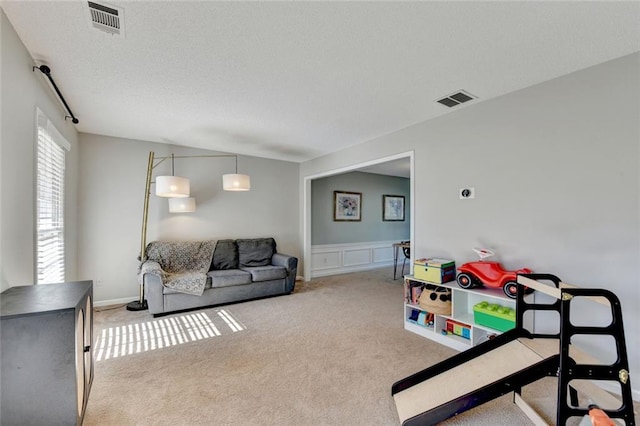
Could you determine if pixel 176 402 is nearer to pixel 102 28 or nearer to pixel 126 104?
pixel 102 28

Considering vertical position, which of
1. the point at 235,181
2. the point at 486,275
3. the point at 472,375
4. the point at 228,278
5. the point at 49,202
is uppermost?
the point at 235,181

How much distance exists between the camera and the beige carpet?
1.84 metres

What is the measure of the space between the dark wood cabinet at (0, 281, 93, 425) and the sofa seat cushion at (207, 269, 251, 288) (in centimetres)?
264

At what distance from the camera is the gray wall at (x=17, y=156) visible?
1.64m

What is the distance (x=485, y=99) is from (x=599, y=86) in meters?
0.84

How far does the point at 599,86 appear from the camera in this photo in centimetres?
218

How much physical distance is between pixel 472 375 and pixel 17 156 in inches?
129

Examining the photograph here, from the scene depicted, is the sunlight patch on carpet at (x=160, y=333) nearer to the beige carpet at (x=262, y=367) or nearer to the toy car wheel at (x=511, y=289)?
the beige carpet at (x=262, y=367)

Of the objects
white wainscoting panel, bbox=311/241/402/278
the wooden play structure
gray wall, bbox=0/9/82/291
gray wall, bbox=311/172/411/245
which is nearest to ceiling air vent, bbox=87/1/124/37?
gray wall, bbox=0/9/82/291

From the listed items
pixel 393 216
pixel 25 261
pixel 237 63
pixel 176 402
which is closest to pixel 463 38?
pixel 237 63

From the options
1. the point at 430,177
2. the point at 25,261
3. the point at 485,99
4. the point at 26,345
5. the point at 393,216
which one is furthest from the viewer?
the point at 393,216

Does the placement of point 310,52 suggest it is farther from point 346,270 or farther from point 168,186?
point 346,270

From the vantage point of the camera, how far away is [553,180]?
2.41 meters

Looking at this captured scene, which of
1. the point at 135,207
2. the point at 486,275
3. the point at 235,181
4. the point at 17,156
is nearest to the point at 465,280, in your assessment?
the point at 486,275
